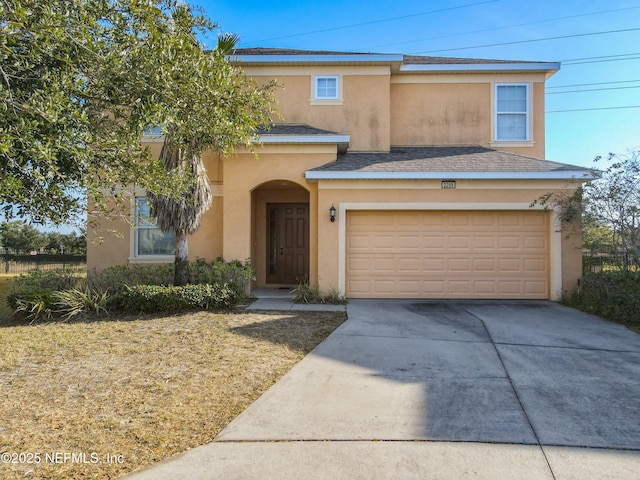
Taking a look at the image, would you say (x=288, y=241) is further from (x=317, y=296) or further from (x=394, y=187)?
(x=394, y=187)

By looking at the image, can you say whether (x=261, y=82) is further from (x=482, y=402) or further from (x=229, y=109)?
(x=482, y=402)

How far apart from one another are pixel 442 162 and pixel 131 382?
8821mm

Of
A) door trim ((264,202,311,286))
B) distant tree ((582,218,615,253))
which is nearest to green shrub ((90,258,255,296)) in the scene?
door trim ((264,202,311,286))

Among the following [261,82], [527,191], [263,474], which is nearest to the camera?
[263,474]

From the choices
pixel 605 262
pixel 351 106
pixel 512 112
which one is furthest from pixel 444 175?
pixel 512 112

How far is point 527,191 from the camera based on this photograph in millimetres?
10000

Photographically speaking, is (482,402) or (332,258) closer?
(482,402)

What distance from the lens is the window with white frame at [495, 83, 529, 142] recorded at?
12.4m

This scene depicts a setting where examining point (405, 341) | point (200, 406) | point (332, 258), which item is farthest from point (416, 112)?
point (200, 406)

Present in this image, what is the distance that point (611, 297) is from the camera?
812 cm

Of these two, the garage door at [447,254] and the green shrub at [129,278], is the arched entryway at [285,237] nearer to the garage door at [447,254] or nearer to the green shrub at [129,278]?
the garage door at [447,254]

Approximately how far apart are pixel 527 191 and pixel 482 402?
740 cm

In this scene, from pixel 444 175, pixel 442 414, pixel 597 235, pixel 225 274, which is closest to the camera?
pixel 442 414

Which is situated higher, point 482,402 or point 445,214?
point 445,214
